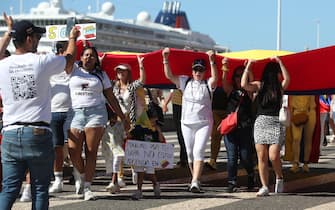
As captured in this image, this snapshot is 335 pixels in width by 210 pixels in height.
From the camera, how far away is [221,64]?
10547 millimetres

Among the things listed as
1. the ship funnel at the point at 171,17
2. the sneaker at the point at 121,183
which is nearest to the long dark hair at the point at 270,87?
the sneaker at the point at 121,183

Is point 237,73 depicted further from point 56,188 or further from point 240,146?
point 56,188

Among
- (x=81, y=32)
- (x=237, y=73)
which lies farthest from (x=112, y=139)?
(x=237, y=73)

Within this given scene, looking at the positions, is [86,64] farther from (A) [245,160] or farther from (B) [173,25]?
(B) [173,25]

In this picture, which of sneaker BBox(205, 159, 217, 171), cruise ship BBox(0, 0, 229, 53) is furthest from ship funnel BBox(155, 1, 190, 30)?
sneaker BBox(205, 159, 217, 171)

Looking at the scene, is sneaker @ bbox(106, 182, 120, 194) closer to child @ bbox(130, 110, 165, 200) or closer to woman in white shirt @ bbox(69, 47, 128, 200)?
child @ bbox(130, 110, 165, 200)

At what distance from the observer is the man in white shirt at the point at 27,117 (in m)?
5.37

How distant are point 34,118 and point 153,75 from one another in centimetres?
629

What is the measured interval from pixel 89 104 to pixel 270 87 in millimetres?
2102

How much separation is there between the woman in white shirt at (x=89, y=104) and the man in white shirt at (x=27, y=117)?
2.94m

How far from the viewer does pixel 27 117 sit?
5.41m

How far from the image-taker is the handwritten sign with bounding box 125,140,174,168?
8.88 m

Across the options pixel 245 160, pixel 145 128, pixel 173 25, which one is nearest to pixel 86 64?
pixel 145 128

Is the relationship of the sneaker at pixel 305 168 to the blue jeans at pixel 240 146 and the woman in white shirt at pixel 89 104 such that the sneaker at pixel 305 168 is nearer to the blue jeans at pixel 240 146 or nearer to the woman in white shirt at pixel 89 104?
the blue jeans at pixel 240 146
